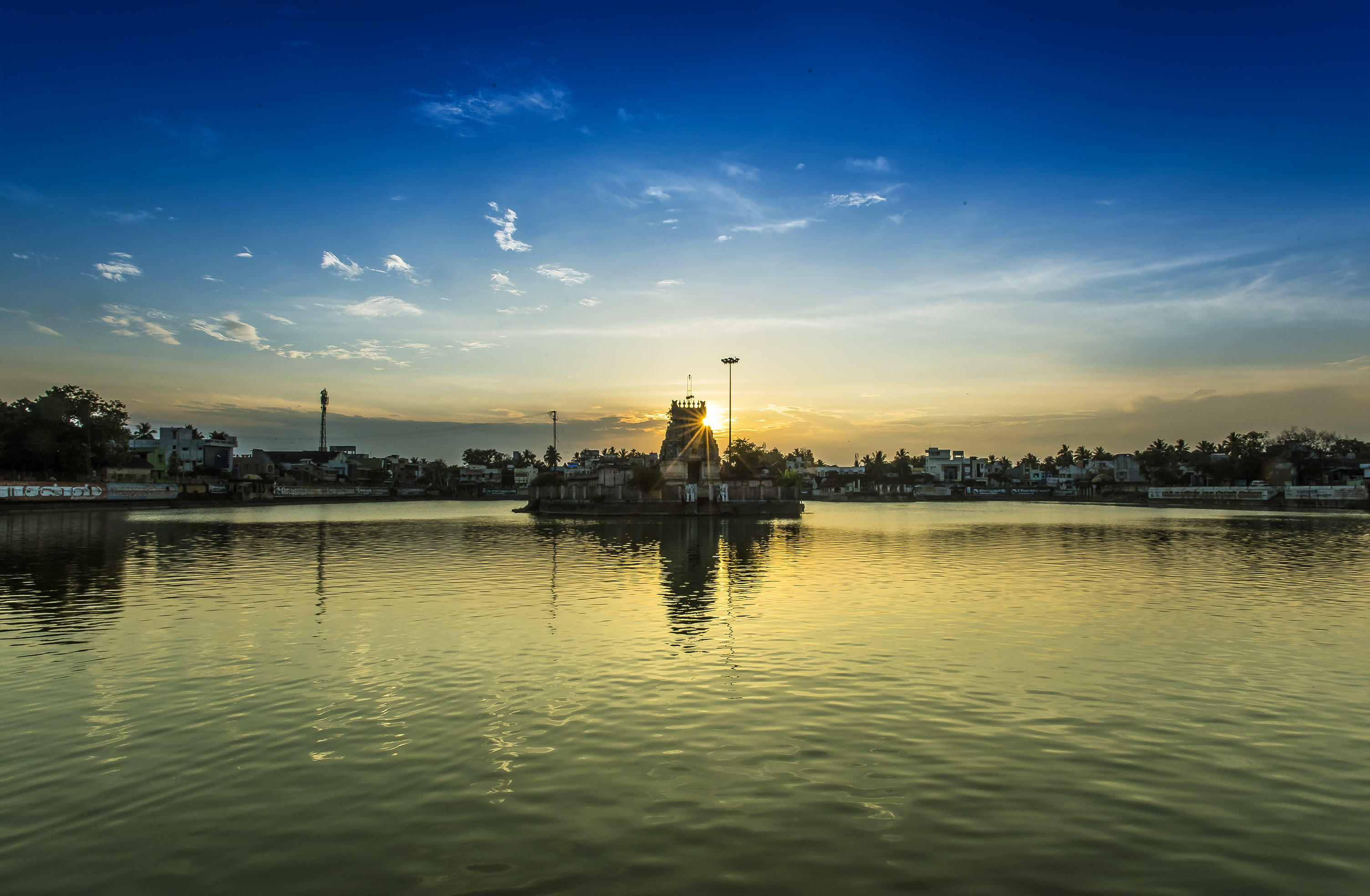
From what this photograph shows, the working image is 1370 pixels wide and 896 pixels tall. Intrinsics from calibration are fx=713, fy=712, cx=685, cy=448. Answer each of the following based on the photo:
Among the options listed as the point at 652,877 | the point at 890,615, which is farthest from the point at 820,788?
the point at 890,615

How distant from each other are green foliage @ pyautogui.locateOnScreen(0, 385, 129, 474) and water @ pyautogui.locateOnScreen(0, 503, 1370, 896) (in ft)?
298

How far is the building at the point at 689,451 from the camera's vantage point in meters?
90.2

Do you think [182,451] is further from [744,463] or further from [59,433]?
[744,463]

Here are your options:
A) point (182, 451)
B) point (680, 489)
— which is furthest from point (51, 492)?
point (680, 489)

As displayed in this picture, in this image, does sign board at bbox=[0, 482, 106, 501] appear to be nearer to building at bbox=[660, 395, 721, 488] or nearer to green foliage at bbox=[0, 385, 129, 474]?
green foliage at bbox=[0, 385, 129, 474]

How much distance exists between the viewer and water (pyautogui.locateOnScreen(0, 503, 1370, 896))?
22.0 feet

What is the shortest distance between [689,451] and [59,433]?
83619mm

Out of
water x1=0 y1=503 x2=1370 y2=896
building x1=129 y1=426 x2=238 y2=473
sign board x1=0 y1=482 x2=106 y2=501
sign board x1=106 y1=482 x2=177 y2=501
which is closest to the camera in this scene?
water x1=0 y1=503 x2=1370 y2=896

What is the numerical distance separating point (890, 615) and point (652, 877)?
14.9 meters

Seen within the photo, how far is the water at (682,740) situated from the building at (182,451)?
131389 millimetres

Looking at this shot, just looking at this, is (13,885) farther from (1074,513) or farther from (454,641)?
(1074,513)

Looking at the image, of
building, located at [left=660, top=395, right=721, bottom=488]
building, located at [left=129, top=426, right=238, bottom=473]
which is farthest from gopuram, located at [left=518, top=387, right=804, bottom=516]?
building, located at [left=129, top=426, right=238, bottom=473]

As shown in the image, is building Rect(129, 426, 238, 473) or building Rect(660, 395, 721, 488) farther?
building Rect(129, 426, 238, 473)

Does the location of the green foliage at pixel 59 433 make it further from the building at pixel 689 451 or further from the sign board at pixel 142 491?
the building at pixel 689 451
